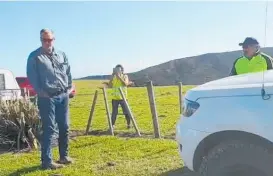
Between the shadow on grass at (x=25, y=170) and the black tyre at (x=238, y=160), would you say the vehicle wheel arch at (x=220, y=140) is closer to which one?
the black tyre at (x=238, y=160)

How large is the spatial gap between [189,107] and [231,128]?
0.61 meters

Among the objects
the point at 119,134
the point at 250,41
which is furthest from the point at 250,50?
the point at 119,134

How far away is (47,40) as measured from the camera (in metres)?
6.38

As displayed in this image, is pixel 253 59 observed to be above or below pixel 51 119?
above

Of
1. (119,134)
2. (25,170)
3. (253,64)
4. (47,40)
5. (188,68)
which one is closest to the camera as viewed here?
(47,40)

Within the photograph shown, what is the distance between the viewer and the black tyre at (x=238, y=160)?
359 centimetres

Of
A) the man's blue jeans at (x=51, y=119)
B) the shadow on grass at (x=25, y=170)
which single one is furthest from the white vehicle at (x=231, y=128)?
the shadow on grass at (x=25, y=170)

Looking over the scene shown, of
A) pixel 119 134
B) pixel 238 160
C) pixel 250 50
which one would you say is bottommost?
pixel 119 134

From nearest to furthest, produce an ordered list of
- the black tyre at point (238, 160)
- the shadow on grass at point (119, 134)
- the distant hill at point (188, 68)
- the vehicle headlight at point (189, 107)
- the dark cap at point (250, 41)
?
the black tyre at point (238, 160), the vehicle headlight at point (189, 107), the dark cap at point (250, 41), the shadow on grass at point (119, 134), the distant hill at point (188, 68)

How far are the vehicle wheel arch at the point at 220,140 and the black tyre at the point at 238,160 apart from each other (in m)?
0.05

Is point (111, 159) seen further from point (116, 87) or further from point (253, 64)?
point (116, 87)

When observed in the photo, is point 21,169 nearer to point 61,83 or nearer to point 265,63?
point 61,83

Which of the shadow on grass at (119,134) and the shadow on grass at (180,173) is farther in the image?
the shadow on grass at (119,134)

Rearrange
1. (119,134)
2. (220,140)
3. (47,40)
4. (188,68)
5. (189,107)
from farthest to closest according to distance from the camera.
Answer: (188,68) < (119,134) < (47,40) < (189,107) < (220,140)
